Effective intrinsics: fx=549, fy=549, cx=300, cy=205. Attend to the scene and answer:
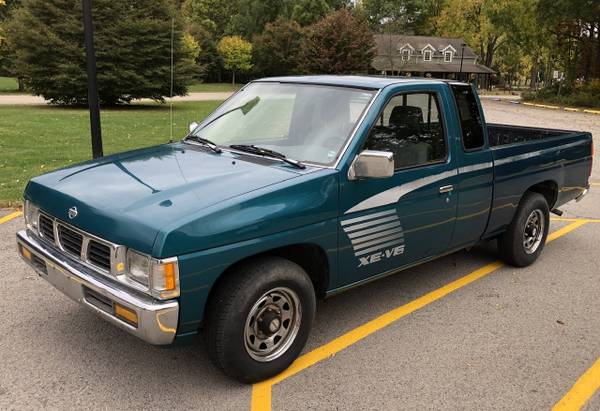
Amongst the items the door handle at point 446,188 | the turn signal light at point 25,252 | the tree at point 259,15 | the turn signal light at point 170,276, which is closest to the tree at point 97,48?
the turn signal light at point 25,252

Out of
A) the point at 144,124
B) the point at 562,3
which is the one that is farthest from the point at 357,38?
the point at 144,124

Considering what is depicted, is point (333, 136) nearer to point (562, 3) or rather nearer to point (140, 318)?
point (140, 318)

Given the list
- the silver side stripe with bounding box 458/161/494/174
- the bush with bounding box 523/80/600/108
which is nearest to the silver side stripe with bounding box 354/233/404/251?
the silver side stripe with bounding box 458/161/494/174

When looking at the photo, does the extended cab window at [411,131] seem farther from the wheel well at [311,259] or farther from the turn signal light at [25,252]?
the turn signal light at [25,252]

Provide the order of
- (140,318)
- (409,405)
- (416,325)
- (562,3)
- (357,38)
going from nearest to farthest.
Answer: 1. (140,318)
2. (409,405)
3. (416,325)
4. (562,3)
5. (357,38)

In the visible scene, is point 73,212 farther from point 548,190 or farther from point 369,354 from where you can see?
point 548,190

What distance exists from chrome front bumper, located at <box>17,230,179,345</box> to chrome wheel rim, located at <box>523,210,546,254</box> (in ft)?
13.2

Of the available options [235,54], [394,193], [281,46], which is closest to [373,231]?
[394,193]

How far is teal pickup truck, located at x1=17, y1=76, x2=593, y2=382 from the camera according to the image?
9.68 feet

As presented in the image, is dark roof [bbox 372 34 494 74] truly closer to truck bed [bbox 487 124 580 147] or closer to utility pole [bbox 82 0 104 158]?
truck bed [bbox 487 124 580 147]

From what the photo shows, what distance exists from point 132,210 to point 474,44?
7965 cm

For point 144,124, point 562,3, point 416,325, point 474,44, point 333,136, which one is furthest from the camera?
point 474,44

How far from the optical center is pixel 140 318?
284 centimetres

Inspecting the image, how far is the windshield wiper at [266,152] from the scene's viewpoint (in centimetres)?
366
